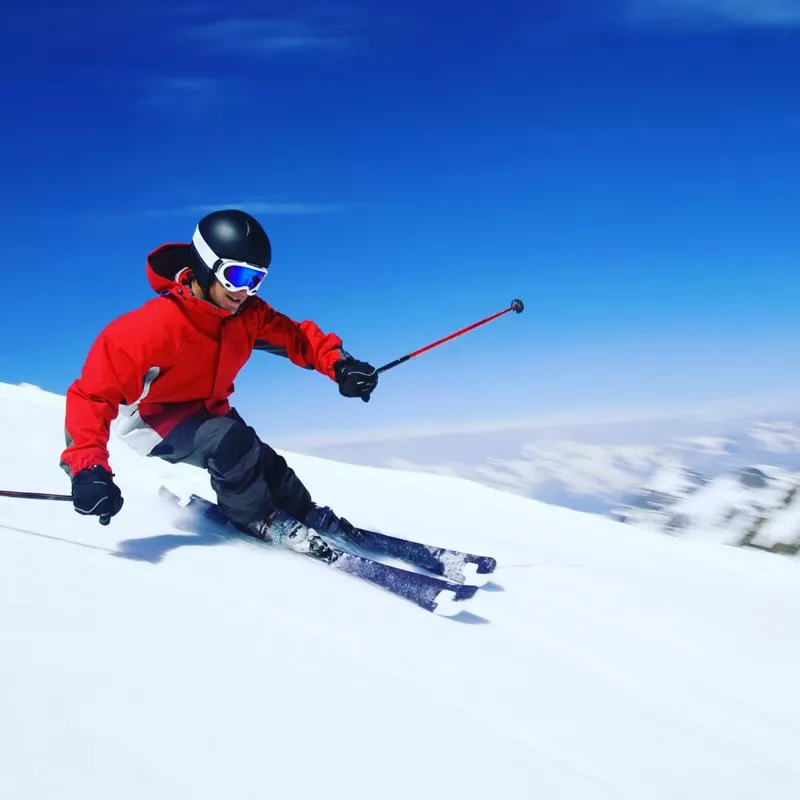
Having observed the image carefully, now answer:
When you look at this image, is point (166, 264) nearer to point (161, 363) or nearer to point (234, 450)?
point (161, 363)

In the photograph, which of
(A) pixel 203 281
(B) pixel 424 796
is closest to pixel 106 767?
(B) pixel 424 796

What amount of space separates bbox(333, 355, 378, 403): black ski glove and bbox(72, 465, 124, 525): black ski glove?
4.59 ft

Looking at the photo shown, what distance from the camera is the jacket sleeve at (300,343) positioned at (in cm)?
432

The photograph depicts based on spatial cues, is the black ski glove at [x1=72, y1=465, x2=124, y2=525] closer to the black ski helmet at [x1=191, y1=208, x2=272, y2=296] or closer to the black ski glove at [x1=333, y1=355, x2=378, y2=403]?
the black ski helmet at [x1=191, y1=208, x2=272, y2=296]

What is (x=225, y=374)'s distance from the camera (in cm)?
401

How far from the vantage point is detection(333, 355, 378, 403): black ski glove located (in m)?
4.24

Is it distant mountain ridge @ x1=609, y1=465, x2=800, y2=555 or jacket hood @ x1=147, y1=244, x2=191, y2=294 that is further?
distant mountain ridge @ x1=609, y1=465, x2=800, y2=555

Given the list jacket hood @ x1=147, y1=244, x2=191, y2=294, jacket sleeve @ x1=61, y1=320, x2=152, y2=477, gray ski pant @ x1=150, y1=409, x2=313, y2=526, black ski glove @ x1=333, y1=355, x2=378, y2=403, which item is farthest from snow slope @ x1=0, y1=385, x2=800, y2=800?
jacket hood @ x1=147, y1=244, x2=191, y2=294

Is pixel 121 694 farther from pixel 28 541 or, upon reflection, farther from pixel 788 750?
pixel 788 750

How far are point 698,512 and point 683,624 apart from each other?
13.8 ft

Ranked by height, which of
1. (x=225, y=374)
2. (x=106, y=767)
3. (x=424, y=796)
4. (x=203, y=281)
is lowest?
(x=106, y=767)

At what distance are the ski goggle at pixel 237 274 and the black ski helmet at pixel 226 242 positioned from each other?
0.06 ft

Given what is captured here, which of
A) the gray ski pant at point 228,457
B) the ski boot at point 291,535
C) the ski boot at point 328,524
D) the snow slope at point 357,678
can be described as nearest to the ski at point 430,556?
the ski boot at point 328,524

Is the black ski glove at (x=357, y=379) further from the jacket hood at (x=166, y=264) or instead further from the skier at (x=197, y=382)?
the jacket hood at (x=166, y=264)
